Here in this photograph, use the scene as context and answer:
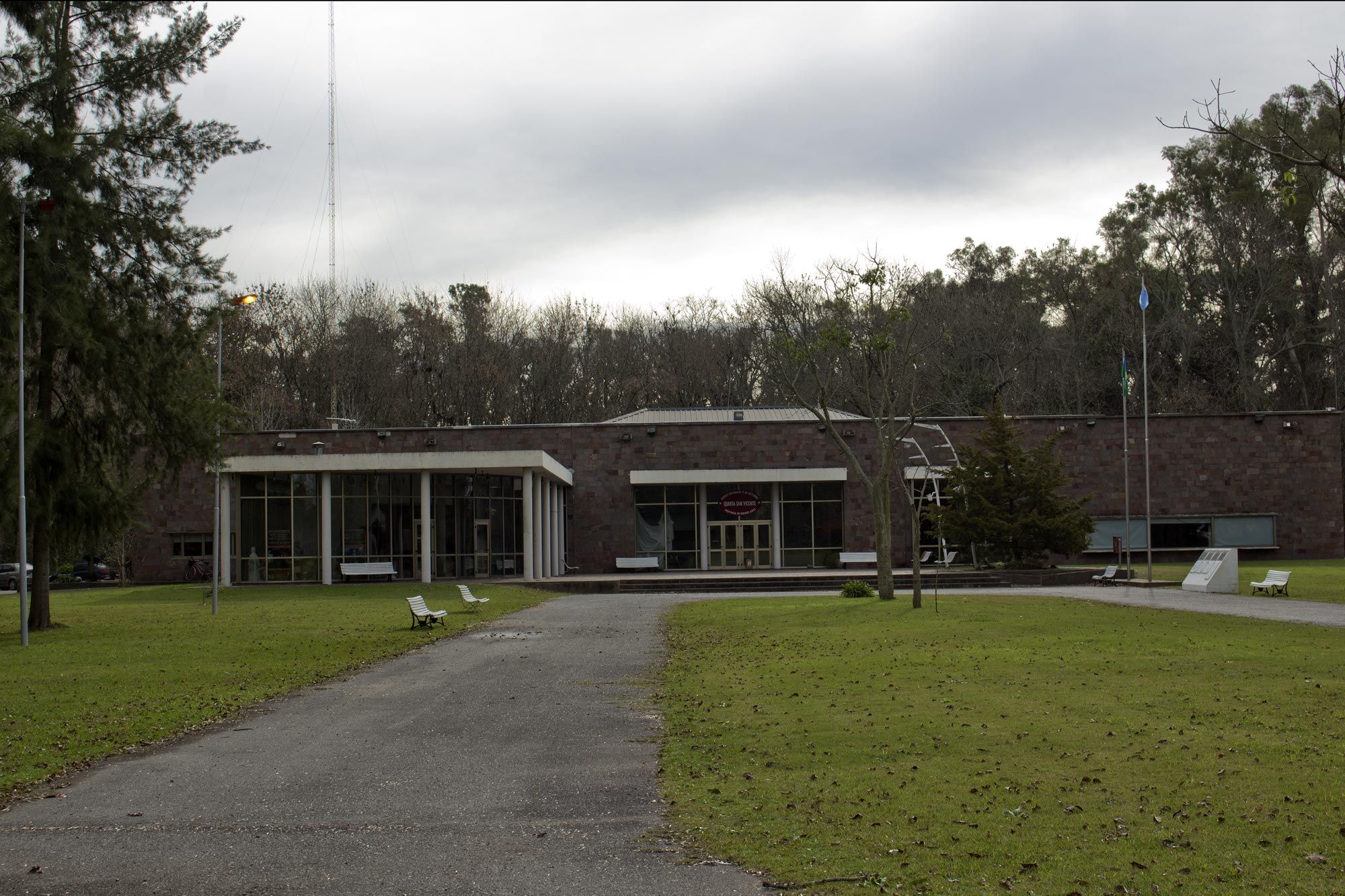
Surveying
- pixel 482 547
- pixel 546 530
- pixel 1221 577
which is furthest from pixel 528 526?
pixel 1221 577

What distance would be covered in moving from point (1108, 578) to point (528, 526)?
1783 cm

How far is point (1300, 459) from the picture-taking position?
46656 millimetres

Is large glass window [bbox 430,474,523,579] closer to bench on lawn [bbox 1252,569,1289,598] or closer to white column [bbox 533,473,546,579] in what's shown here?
white column [bbox 533,473,546,579]

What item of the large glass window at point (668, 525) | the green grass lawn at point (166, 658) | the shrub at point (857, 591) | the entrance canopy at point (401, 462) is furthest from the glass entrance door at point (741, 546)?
the shrub at point (857, 591)

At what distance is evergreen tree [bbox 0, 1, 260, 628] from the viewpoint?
22.5m

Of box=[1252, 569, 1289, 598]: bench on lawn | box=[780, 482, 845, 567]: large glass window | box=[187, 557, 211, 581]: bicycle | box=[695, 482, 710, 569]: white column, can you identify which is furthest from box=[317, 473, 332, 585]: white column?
box=[1252, 569, 1289, 598]: bench on lawn

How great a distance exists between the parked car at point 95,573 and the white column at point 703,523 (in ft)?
80.1

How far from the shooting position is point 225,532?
129 ft

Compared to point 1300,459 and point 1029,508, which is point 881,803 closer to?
point 1029,508

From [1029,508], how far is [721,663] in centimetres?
2509

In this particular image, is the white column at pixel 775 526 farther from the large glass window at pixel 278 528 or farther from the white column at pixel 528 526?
the large glass window at pixel 278 528

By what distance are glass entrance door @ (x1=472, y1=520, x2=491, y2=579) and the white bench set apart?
302 cm

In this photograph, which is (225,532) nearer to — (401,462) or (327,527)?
(327,527)

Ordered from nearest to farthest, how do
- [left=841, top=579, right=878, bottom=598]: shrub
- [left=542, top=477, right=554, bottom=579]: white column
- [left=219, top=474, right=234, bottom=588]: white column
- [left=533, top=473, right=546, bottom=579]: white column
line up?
[left=841, top=579, right=878, bottom=598]: shrub < [left=219, top=474, right=234, bottom=588]: white column < [left=533, top=473, right=546, bottom=579]: white column < [left=542, top=477, right=554, bottom=579]: white column
